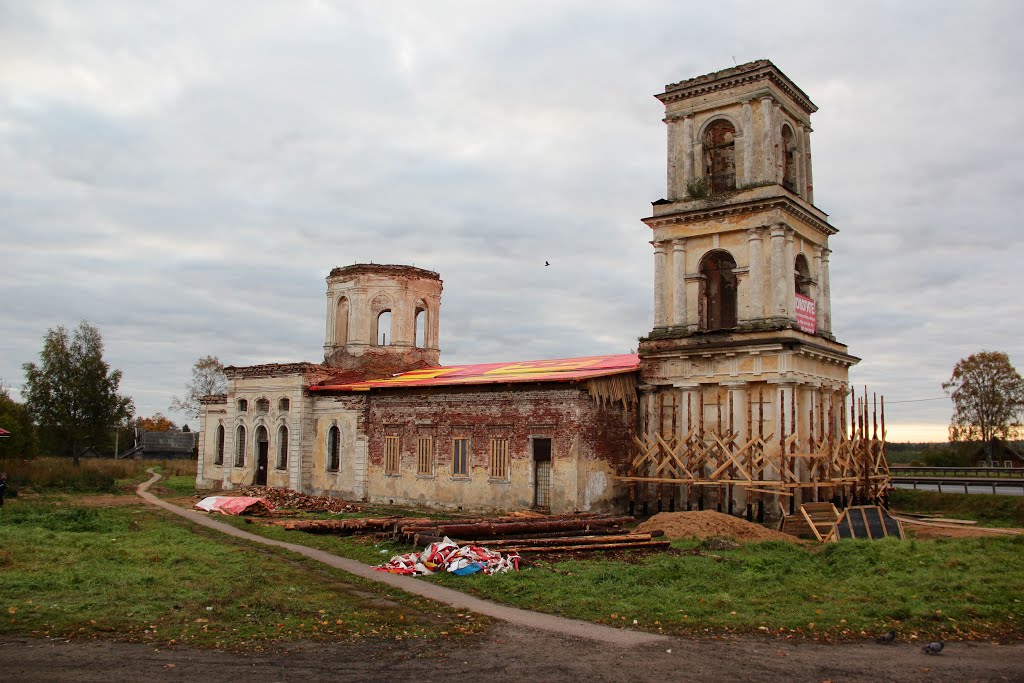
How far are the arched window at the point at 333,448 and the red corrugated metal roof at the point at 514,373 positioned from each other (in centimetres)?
185

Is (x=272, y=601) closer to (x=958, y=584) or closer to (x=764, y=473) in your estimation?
(x=958, y=584)

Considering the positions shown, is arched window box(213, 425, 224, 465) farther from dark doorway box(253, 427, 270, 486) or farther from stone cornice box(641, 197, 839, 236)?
stone cornice box(641, 197, 839, 236)

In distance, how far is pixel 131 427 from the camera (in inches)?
3189

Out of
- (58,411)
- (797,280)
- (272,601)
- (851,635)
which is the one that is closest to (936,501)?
(797,280)

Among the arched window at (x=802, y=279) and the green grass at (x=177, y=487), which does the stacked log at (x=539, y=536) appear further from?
the green grass at (x=177, y=487)

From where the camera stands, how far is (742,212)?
25484 millimetres

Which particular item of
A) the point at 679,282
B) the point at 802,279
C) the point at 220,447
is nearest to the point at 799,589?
the point at 679,282

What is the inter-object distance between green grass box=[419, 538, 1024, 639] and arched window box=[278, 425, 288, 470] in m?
20.7

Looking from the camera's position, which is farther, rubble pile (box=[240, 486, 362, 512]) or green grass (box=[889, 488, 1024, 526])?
rubble pile (box=[240, 486, 362, 512])

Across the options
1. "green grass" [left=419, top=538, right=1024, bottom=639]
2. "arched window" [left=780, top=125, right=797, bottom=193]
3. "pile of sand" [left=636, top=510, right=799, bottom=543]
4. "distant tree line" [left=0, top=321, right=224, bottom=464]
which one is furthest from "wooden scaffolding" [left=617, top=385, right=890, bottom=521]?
"distant tree line" [left=0, top=321, right=224, bottom=464]

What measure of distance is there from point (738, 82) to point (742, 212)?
14.8 feet

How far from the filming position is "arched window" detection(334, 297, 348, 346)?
38.7 metres

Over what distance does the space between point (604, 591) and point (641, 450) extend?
12910 millimetres

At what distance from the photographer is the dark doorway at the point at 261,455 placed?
35.2 meters
